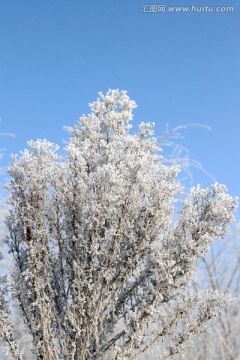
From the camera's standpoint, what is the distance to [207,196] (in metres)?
5.30

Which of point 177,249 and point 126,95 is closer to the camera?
point 177,249

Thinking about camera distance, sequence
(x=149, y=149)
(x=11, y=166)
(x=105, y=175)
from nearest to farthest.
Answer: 1. (x=105, y=175)
2. (x=11, y=166)
3. (x=149, y=149)

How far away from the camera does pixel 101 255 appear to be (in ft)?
17.2

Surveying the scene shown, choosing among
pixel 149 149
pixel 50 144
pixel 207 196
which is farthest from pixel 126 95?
pixel 207 196

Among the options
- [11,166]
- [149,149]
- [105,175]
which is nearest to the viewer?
[105,175]

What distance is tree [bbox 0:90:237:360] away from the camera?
506cm

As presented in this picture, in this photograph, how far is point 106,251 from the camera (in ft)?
16.7

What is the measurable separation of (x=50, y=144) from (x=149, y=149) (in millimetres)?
1275

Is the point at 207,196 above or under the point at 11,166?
under

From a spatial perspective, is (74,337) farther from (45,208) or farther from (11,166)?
(11,166)

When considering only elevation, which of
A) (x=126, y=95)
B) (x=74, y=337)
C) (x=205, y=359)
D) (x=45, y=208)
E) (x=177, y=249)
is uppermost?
(x=126, y=95)

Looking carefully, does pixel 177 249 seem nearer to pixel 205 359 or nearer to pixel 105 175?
pixel 105 175

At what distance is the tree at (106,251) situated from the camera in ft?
16.6

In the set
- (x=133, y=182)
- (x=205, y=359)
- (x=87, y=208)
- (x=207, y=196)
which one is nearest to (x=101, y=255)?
(x=87, y=208)
